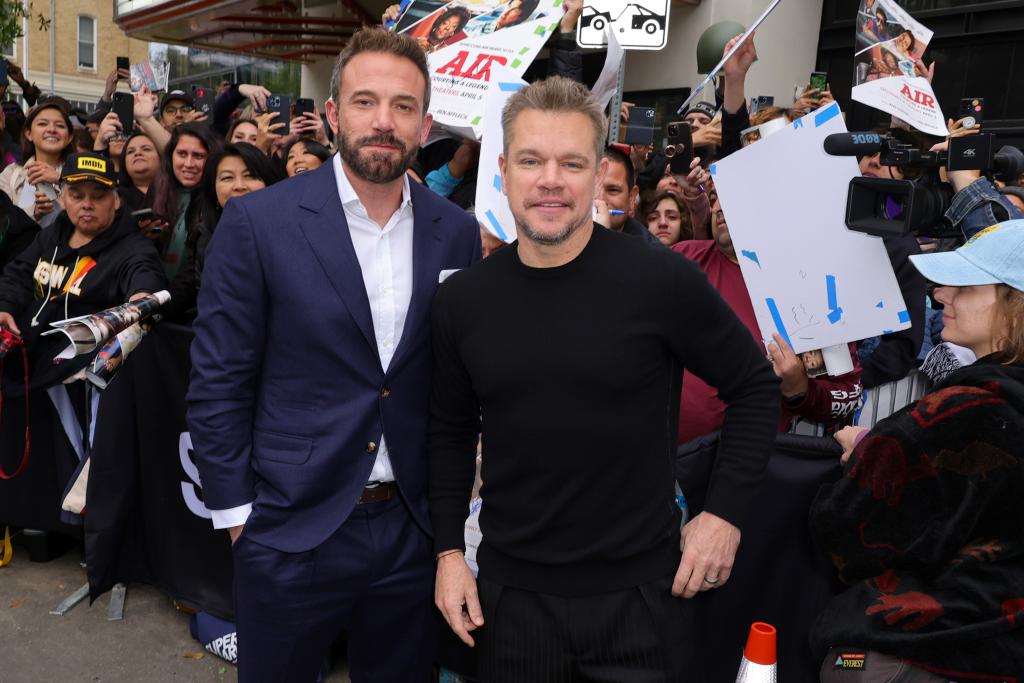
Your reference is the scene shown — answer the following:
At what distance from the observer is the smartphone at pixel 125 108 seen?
245 inches

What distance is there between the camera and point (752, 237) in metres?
2.74

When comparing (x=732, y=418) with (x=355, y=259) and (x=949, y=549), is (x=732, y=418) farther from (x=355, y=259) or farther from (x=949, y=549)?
(x=355, y=259)

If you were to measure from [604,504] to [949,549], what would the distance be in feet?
2.67

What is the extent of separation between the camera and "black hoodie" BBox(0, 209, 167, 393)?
4250 millimetres

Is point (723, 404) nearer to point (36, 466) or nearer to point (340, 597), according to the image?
point (340, 597)

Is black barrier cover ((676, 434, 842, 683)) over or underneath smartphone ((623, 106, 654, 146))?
underneath

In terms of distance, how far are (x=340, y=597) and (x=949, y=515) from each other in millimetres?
1554

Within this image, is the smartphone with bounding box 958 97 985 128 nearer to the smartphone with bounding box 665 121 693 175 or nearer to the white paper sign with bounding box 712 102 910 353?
the smartphone with bounding box 665 121 693 175

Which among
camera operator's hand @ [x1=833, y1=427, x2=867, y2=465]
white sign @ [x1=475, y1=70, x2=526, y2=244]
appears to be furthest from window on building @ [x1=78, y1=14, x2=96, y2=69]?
camera operator's hand @ [x1=833, y1=427, x2=867, y2=465]

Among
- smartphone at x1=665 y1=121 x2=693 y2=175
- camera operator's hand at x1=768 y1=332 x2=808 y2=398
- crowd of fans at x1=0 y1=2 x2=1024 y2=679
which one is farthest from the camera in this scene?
smartphone at x1=665 y1=121 x2=693 y2=175

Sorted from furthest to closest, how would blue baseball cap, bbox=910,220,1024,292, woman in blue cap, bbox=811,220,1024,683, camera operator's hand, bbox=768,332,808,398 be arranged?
camera operator's hand, bbox=768,332,808,398, blue baseball cap, bbox=910,220,1024,292, woman in blue cap, bbox=811,220,1024,683

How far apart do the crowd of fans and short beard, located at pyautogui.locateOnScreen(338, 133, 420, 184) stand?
454 millimetres

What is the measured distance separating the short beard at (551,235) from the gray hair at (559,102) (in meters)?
0.18

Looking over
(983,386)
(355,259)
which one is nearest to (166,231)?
(355,259)
